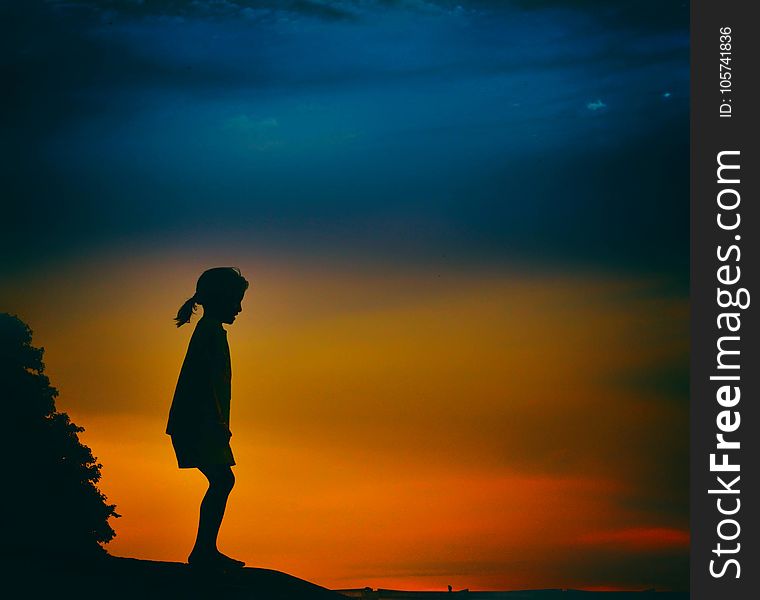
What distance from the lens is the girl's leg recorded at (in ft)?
30.9

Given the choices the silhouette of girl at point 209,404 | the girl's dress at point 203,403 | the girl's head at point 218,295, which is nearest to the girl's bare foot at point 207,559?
the silhouette of girl at point 209,404

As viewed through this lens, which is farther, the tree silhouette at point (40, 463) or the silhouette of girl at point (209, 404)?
the tree silhouette at point (40, 463)

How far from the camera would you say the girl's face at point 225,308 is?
9828mm

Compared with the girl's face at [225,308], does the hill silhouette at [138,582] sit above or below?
below

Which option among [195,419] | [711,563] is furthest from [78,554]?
[711,563]

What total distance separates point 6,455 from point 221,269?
984cm

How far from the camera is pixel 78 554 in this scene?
9992 millimetres

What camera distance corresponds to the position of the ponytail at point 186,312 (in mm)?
9922

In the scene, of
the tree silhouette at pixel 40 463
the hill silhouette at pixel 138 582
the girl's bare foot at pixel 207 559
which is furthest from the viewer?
the tree silhouette at pixel 40 463

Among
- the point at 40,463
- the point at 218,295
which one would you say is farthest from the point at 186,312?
the point at 40,463

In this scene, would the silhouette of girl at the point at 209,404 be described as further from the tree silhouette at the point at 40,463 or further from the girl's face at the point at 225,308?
the tree silhouette at the point at 40,463

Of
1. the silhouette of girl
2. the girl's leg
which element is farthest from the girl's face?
the girl's leg

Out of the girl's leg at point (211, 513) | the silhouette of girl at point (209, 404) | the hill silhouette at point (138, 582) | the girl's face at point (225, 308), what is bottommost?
the hill silhouette at point (138, 582)

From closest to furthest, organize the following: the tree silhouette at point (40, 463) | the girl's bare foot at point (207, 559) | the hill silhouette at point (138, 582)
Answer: the hill silhouette at point (138, 582) < the girl's bare foot at point (207, 559) < the tree silhouette at point (40, 463)
